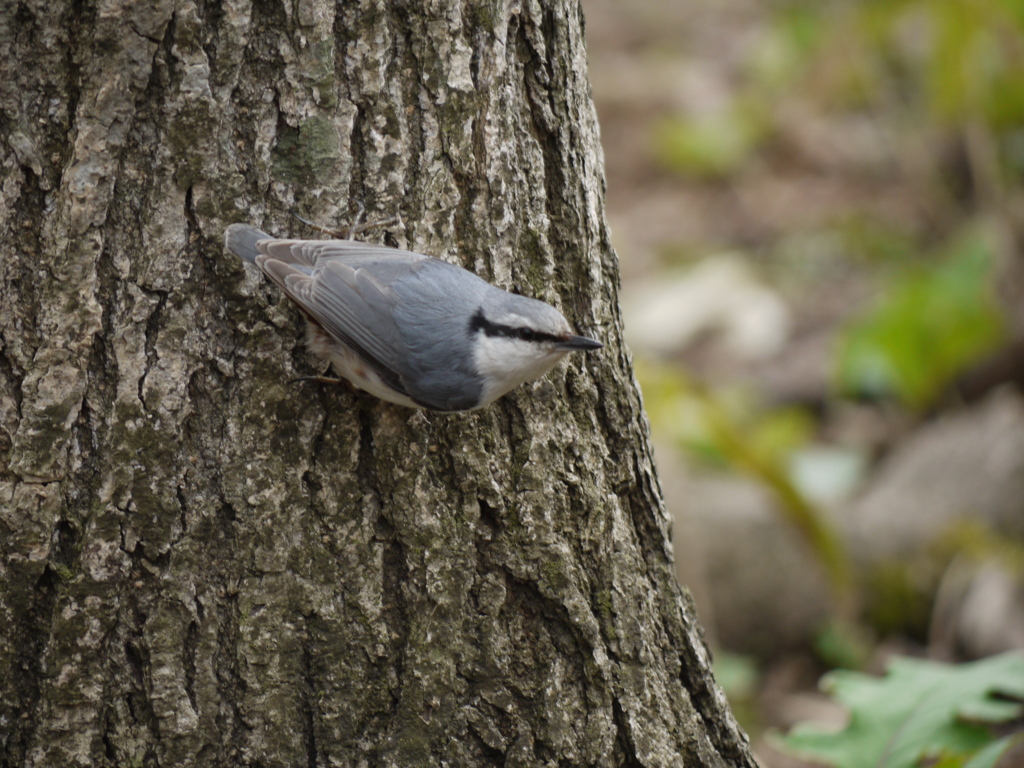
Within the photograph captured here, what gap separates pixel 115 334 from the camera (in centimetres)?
184

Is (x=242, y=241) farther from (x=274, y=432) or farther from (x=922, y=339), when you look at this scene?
(x=922, y=339)

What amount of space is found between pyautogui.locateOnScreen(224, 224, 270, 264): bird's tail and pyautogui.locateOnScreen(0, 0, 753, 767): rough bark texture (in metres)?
0.03

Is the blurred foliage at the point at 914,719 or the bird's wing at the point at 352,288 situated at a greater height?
the bird's wing at the point at 352,288

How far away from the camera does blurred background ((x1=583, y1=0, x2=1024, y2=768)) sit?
4234 mm

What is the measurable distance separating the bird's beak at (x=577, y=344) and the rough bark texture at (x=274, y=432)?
16cm

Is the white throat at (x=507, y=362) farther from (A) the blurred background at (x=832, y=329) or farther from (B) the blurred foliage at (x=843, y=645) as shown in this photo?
(B) the blurred foliage at (x=843, y=645)

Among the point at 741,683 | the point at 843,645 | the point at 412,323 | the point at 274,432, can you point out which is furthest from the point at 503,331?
the point at 843,645

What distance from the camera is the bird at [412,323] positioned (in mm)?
1942

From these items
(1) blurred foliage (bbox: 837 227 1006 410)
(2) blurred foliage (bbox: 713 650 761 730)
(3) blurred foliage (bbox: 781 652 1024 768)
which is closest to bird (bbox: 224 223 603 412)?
(3) blurred foliage (bbox: 781 652 1024 768)

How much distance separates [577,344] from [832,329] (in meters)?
5.32

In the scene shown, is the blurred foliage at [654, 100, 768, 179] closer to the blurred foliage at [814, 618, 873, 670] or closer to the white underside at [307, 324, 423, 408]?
the blurred foliage at [814, 618, 873, 670]

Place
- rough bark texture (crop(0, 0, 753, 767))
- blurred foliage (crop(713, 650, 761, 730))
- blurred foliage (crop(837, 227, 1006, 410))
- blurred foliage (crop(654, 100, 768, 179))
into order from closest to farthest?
rough bark texture (crop(0, 0, 753, 767)), blurred foliage (crop(713, 650, 761, 730)), blurred foliage (crop(837, 227, 1006, 410)), blurred foliage (crop(654, 100, 768, 179))

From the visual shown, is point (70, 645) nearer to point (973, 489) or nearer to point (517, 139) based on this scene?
point (517, 139)

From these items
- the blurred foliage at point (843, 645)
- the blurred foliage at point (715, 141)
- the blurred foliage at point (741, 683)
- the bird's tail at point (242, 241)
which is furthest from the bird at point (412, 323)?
the blurred foliage at point (715, 141)
